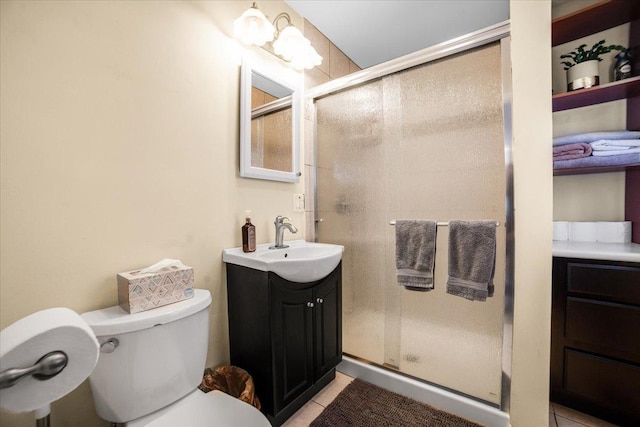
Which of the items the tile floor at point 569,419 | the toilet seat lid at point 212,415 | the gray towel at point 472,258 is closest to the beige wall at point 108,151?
the toilet seat lid at point 212,415

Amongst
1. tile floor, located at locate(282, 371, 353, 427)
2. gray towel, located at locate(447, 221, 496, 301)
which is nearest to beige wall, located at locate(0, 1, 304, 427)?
tile floor, located at locate(282, 371, 353, 427)

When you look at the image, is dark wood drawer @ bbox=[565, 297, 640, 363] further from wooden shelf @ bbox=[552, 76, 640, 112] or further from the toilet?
the toilet

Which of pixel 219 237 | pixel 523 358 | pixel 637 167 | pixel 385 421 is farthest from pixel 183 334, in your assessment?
pixel 637 167

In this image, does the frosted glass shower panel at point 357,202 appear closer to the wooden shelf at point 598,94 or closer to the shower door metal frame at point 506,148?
the shower door metal frame at point 506,148

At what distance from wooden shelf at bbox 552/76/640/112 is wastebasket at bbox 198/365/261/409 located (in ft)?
7.50

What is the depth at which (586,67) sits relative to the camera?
1.50 meters

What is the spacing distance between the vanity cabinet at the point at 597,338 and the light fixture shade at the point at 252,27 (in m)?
1.93

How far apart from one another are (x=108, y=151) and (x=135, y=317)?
2.03 ft

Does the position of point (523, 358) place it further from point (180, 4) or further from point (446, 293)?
point (180, 4)

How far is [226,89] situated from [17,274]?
1108 millimetres

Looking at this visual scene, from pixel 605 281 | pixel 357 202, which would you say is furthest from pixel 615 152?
pixel 357 202

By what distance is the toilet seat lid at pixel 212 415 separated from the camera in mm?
816

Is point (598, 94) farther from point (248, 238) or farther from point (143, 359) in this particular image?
point (143, 359)

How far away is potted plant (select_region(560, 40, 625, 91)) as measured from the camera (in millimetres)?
1492
